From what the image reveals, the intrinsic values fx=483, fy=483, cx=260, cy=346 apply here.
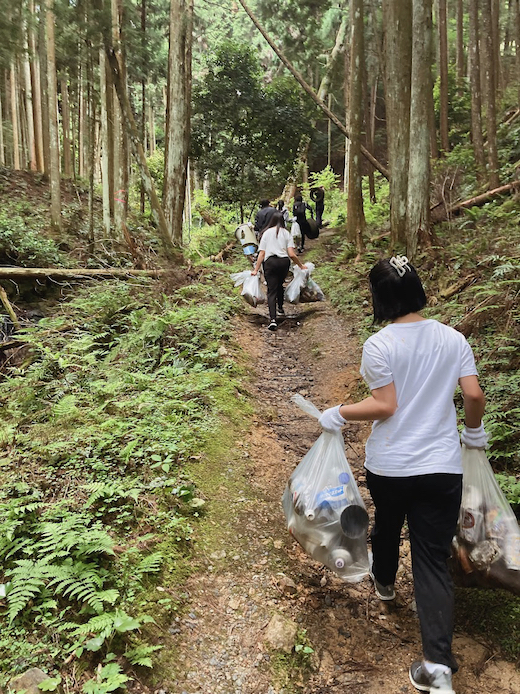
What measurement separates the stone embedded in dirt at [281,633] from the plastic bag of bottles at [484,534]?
34.8 inches

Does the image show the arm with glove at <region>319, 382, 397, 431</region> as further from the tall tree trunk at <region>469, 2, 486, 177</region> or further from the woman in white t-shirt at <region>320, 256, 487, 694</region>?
the tall tree trunk at <region>469, 2, 486, 177</region>

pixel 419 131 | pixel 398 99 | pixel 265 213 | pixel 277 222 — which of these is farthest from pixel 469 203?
pixel 277 222

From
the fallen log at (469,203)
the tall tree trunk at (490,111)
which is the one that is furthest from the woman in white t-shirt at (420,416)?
the tall tree trunk at (490,111)

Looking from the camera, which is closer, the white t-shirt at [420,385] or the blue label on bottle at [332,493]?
the white t-shirt at [420,385]

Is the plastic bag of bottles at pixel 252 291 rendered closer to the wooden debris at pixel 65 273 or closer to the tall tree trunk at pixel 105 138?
the wooden debris at pixel 65 273

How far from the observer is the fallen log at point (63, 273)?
8.73 metres

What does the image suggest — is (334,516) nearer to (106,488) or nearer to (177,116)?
(106,488)

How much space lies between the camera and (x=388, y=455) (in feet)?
7.17

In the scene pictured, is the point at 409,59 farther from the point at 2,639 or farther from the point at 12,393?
the point at 2,639

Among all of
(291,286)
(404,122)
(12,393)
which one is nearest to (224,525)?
(12,393)

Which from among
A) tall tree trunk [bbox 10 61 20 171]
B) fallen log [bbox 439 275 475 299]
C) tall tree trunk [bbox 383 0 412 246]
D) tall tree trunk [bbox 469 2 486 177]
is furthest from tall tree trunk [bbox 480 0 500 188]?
tall tree trunk [bbox 10 61 20 171]

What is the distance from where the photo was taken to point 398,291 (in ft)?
7.20

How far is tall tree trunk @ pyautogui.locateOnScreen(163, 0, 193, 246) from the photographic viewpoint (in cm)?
1130

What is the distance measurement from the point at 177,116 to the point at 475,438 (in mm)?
11368
